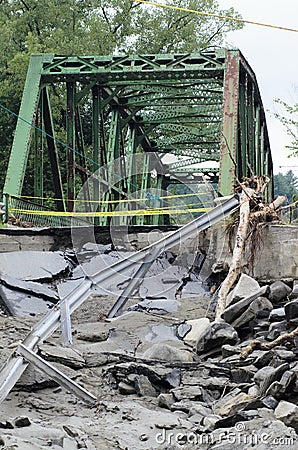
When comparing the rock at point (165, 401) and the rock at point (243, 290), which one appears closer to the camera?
the rock at point (165, 401)

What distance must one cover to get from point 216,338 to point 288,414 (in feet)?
7.22

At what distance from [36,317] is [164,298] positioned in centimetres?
177

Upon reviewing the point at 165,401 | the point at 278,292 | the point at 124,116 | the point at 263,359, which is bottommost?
the point at 165,401

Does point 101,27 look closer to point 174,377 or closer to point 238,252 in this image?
point 238,252

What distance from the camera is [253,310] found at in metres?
7.10

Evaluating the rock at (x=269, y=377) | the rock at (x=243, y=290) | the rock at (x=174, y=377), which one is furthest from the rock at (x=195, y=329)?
the rock at (x=269, y=377)

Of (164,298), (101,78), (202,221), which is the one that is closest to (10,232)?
(164,298)

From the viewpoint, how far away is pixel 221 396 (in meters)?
5.20

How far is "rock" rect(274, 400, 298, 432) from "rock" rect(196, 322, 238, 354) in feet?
6.64

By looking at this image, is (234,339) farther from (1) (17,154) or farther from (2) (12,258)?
(1) (17,154)

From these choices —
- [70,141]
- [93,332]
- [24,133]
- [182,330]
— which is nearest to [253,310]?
[182,330]

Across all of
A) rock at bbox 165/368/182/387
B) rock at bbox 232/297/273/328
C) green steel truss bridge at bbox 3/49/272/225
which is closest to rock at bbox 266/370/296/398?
rock at bbox 165/368/182/387

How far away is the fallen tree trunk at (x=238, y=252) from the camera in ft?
25.6

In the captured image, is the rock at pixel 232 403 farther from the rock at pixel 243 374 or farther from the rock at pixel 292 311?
the rock at pixel 292 311
